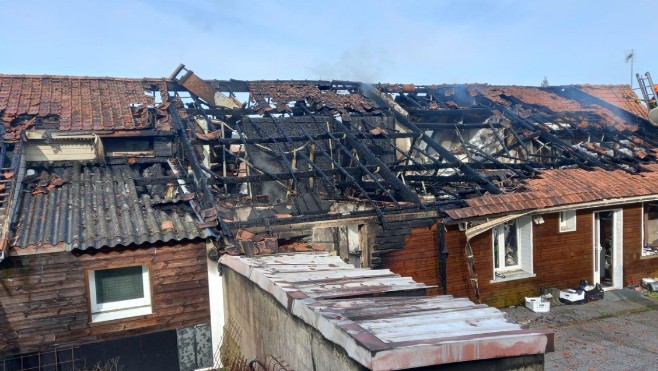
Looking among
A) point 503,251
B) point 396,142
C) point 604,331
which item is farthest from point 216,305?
point 396,142

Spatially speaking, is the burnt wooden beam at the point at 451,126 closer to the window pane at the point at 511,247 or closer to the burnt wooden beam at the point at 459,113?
the burnt wooden beam at the point at 459,113

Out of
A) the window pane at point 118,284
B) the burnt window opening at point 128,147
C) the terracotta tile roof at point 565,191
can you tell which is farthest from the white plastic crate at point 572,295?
the burnt window opening at point 128,147

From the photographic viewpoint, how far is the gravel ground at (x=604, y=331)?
24.8 feet

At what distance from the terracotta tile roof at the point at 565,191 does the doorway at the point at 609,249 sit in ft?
2.71

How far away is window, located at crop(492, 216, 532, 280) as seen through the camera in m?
10.6

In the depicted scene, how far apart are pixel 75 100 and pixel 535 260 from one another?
37.2ft

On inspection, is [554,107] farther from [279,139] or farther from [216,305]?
[216,305]

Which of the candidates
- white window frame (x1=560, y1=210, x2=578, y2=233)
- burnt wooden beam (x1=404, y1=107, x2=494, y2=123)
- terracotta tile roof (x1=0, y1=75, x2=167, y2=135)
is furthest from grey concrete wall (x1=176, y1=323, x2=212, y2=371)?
burnt wooden beam (x1=404, y1=107, x2=494, y2=123)

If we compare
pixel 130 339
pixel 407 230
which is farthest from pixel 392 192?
pixel 130 339

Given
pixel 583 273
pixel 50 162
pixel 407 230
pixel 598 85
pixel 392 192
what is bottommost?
pixel 583 273

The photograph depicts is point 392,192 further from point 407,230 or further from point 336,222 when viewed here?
point 336,222

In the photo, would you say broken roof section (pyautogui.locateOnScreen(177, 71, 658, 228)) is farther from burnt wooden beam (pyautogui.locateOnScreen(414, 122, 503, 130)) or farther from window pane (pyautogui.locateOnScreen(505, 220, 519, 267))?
window pane (pyautogui.locateOnScreen(505, 220, 519, 267))

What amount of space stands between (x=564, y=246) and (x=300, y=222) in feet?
21.1

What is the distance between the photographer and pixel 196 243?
7.83m
